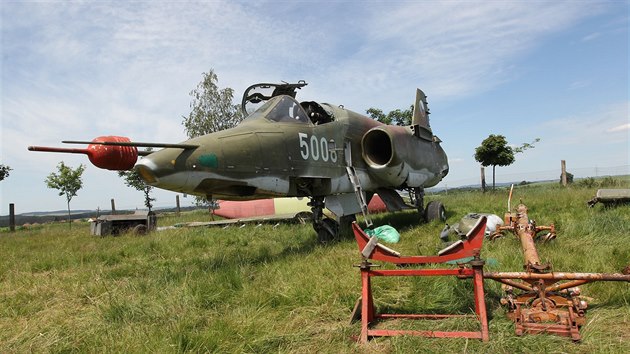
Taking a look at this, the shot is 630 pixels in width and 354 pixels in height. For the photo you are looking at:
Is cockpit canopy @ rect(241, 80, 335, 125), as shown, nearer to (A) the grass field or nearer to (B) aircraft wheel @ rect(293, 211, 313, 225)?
(A) the grass field

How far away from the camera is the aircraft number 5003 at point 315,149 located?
21.4 ft

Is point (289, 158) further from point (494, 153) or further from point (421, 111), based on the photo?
point (494, 153)

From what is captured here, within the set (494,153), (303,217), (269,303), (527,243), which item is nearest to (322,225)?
(269,303)

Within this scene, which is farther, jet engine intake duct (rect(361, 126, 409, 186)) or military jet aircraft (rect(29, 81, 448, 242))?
jet engine intake duct (rect(361, 126, 409, 186))

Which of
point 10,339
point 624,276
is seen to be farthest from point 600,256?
point 10,339

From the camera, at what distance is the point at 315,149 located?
6816 mm

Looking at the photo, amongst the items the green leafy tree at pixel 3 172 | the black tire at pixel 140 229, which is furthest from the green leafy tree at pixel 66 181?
the black tire at pixel 140 229

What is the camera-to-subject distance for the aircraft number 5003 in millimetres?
6535

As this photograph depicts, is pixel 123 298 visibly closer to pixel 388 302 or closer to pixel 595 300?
pixel 388 302

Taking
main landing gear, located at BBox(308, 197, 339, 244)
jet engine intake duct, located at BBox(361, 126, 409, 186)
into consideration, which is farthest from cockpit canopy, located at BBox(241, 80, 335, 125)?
main landing gear, located at BBox(308, 197, 339, 244)

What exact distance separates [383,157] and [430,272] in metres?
6.28

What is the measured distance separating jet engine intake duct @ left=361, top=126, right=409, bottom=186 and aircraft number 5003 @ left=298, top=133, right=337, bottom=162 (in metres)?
1.29

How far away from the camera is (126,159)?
470cm

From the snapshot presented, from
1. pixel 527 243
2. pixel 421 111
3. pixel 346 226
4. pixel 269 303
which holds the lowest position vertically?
pixel 269 303
